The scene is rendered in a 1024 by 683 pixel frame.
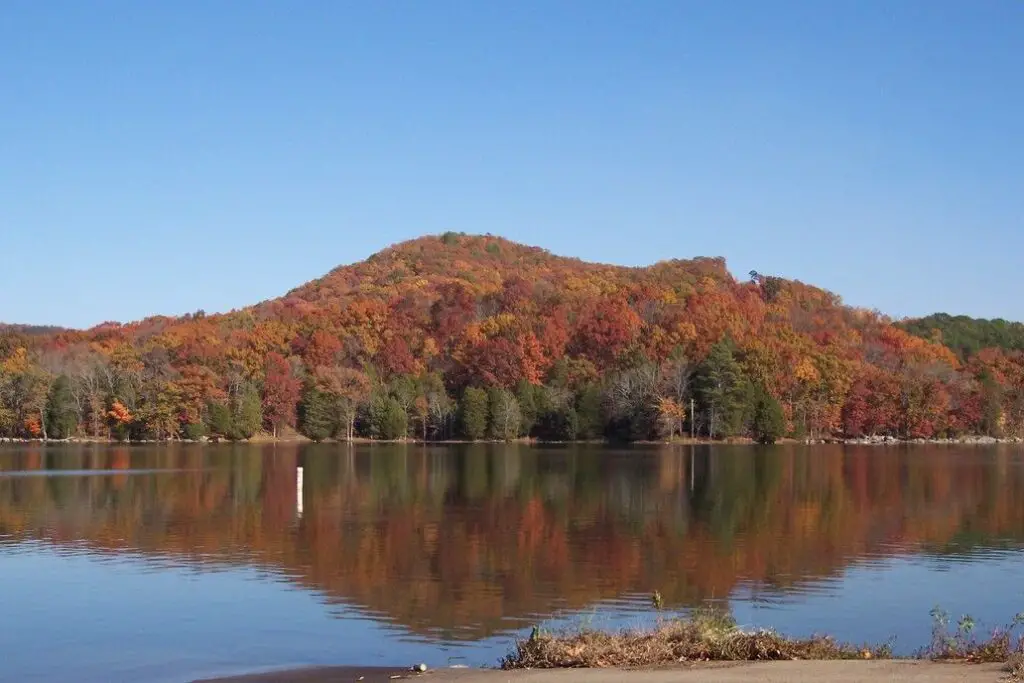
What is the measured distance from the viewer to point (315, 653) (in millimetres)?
14203

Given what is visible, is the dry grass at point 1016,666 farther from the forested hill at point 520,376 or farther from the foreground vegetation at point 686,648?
the forested hill at point 520,376

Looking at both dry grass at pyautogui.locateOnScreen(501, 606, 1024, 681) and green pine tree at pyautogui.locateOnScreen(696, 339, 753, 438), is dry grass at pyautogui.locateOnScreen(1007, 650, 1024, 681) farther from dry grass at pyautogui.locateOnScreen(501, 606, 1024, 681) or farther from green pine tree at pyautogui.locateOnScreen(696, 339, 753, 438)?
green pine tree at pyautogui.locateOnScreen(696, 339, 753, 438)

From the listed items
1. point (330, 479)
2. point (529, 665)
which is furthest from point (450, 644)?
point (330, 479)

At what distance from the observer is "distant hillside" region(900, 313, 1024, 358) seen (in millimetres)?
130750

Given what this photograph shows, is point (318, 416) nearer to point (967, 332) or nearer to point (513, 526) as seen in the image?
point (513, 526)

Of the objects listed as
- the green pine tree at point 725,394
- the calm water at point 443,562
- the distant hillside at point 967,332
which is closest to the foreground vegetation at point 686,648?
the calm water at point 443,562

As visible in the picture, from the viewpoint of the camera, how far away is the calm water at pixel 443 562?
15172 mm

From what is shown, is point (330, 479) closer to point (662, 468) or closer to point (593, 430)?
point (662, 468)

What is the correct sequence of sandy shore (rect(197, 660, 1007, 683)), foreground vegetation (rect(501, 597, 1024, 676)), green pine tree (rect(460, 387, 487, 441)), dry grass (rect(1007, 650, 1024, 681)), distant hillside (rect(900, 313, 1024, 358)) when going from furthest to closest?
distant hillside (rect(900, 313, 1024, 358))
green pine tree (rect(460, 387, 487, 441))
foreground vegetation (rect(501, 597, 1024, 676))
sandy shore (rect(197, 660, 1007, 683))
dry grass (rect(1007, 650, 1024, 681))

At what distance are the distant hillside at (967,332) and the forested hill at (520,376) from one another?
10157 millimetres

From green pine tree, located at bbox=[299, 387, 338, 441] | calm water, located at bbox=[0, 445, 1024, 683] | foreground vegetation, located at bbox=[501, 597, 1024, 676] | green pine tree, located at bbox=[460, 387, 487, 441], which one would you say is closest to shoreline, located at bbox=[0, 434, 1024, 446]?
green pine tree, located at bbox=[299, 387, 338, 441]

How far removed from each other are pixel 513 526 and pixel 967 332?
121391 millimetres

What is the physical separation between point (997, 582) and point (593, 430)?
2873 inches

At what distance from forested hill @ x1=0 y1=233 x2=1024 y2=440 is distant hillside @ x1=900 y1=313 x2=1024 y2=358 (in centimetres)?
1016
